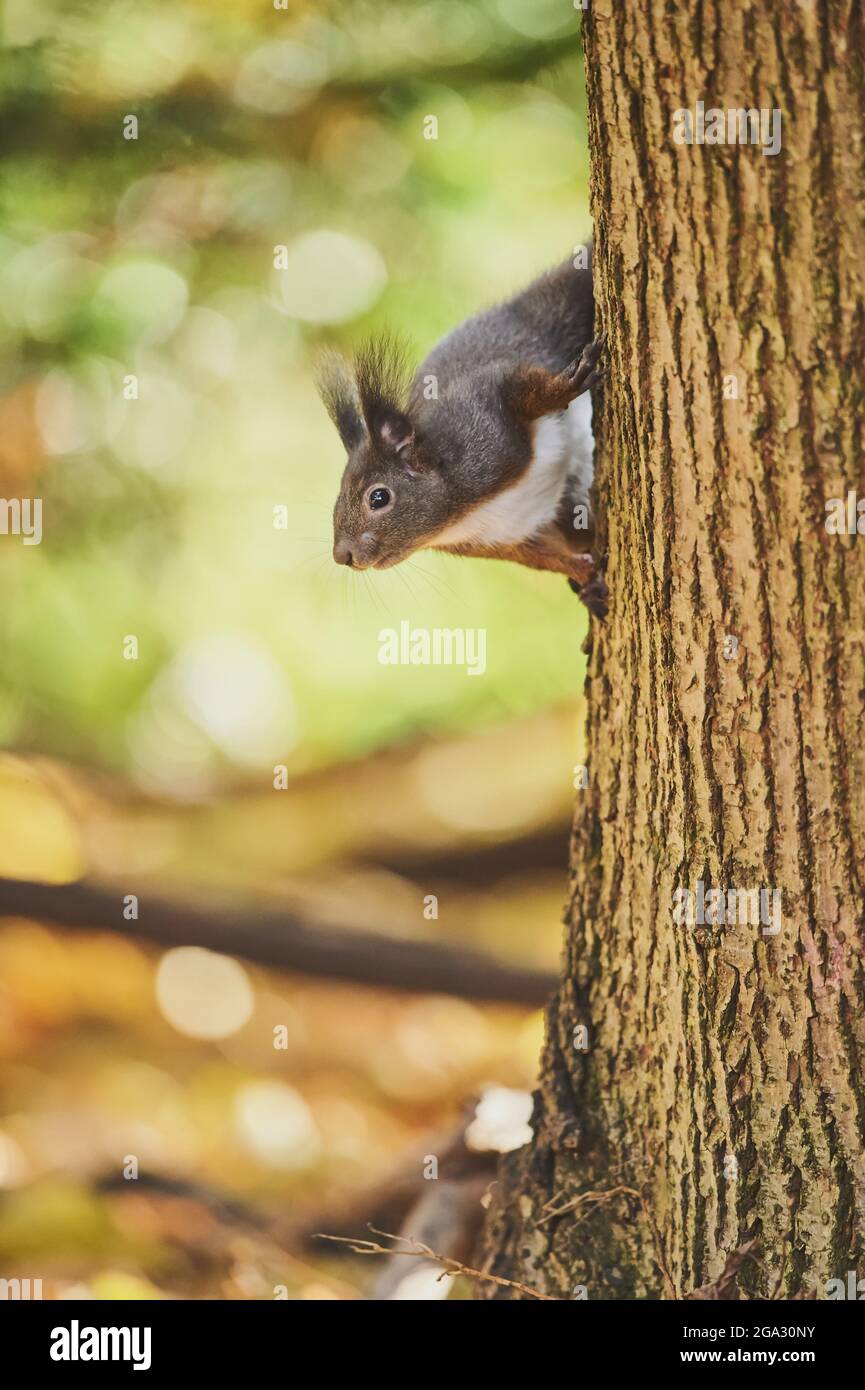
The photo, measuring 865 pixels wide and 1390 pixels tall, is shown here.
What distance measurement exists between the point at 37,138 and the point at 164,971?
2313 mm

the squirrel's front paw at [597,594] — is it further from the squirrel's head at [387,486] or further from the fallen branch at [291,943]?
the fallen branch at [291,943]

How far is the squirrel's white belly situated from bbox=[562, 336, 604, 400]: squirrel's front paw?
0.23 metres

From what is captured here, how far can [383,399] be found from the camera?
208 cm

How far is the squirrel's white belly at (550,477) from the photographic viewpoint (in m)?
2.05

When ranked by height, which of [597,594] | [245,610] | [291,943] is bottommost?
[291,943]

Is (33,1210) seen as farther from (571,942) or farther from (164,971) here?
(571,942)

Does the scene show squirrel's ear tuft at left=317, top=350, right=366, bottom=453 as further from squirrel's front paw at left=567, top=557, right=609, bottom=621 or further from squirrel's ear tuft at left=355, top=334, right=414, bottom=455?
squirrel's front paw at left=567, top=557, right=609, bottom=621

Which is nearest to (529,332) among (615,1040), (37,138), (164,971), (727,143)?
(727,143)

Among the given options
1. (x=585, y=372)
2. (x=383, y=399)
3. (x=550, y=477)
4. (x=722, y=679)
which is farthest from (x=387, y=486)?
(x=722, y=679)

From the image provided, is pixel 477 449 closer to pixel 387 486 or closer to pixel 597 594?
pixel 387 486

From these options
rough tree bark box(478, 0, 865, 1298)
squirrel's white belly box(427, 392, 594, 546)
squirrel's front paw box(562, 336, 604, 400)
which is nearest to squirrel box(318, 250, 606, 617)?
squirrel's white belly box(427, 392, 594, 546)

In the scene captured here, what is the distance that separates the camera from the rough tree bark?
1318 mm

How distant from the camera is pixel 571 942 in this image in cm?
191

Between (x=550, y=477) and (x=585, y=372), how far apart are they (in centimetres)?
34
